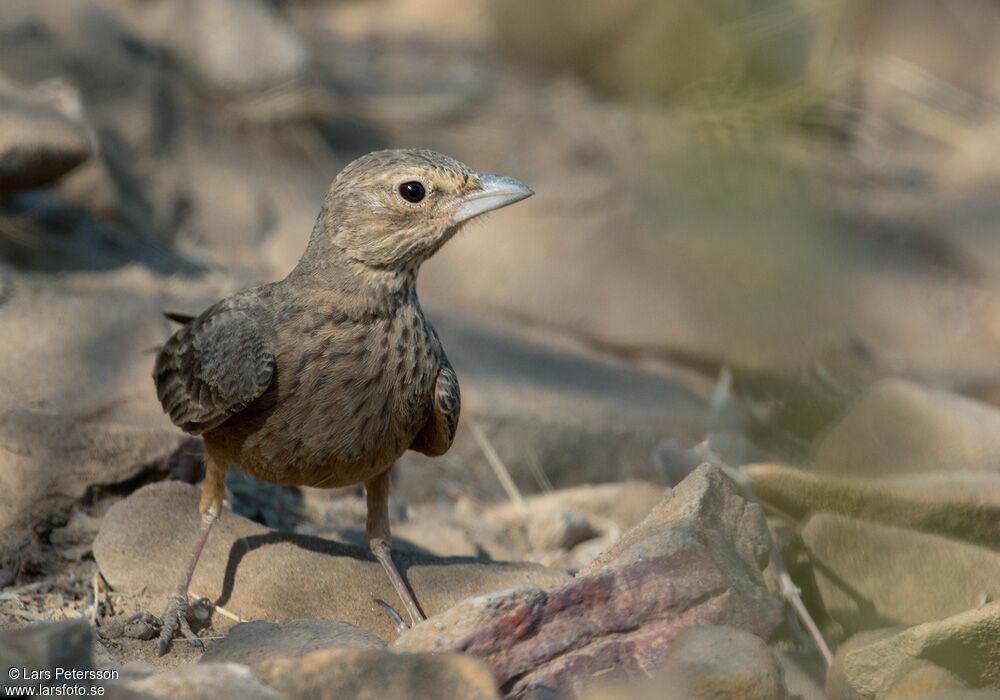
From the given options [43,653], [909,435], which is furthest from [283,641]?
[909,435]

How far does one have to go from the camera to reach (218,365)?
4.09m

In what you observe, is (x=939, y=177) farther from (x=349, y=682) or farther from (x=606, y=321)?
(x=349, y=682)

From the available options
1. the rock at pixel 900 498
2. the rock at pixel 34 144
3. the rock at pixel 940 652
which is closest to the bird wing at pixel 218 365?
the rock at pixel 900 498

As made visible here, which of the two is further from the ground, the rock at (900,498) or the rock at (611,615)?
the rock at (900,498)

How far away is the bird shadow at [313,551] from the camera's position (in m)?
4.32

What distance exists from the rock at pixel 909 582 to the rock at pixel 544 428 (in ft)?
9.28

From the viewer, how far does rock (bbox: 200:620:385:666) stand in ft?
10.2

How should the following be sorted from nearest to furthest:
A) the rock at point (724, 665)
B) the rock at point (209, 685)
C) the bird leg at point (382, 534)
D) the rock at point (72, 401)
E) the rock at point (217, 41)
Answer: the rock at point (209, 685), the rock at point (724, 665), the bird leg at point (382, 534), the rock at point (72, 401), the rock at point (217, 41)

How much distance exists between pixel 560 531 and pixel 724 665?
8.81 ft

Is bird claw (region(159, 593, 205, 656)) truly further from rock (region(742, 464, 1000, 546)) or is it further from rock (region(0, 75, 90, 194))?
rock (region(0, 75, 90, 194))

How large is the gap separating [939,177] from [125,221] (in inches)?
319

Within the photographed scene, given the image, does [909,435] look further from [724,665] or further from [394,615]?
[394,615]

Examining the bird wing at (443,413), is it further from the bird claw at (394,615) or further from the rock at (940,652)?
the rock at (940,652)

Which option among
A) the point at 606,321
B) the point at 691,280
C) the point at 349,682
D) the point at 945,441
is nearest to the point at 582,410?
the point at 606,321
